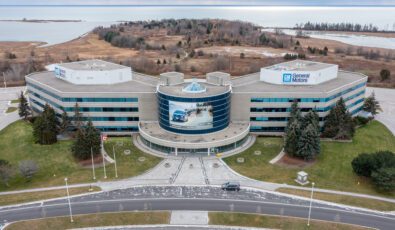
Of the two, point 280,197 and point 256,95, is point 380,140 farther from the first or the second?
point 280,197


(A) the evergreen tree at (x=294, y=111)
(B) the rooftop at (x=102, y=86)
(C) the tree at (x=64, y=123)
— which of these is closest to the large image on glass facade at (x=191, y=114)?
(B) the rooftop at (x=102, y=86)

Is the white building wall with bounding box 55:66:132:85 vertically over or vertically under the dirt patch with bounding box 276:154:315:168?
over

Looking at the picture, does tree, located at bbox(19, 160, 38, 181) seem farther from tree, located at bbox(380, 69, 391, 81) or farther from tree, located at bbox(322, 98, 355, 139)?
tree, located at bbox(380, 69, 391, 81)

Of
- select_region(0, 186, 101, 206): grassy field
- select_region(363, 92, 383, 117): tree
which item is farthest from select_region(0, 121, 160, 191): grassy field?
select_region(363, 92, 383, 117): tree

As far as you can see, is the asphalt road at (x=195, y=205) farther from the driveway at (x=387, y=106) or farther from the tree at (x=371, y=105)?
the tree at (x=371, y=105)

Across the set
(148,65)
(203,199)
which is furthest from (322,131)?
(148,65)

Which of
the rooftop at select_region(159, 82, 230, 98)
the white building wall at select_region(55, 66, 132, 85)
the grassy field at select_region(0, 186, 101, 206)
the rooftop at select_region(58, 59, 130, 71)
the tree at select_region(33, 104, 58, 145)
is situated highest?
the rooftop at select_region(58, 59, 130, 71)

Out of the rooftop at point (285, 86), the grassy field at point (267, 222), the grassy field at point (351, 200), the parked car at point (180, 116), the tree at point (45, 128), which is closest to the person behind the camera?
the grassy field at point (267, 222)

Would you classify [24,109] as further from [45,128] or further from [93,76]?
[93,76]
